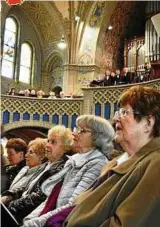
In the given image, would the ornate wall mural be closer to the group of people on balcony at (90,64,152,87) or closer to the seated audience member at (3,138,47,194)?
the group of people on balcony at (90,64,152,87)

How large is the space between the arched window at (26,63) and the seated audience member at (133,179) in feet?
45.8

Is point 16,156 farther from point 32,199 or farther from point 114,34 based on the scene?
point 114,34

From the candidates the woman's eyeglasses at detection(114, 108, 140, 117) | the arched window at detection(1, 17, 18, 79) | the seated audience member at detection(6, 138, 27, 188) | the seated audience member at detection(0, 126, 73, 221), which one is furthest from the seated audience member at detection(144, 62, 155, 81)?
the woman's eyeglasses at detection(114, 108, 140, 117)

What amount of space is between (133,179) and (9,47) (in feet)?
46.6

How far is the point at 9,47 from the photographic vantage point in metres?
15.5

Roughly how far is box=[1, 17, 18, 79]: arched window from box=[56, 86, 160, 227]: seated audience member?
43.6ft

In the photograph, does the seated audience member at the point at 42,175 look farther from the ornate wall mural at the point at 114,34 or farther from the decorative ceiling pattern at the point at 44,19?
the decorative ceiling pattern at the point at 44,19

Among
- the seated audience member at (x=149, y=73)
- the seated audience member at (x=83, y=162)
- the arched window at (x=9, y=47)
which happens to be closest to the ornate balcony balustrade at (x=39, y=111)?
the seated audience member at (x=149, y=73)

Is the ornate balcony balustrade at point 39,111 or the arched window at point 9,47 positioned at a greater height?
the arched window at point 9,47

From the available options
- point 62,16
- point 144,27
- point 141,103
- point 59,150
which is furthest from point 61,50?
point 141,103

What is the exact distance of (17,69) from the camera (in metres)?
15.7

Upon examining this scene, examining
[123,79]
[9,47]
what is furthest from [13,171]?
[9,47]

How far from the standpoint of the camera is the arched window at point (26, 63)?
1595 cm

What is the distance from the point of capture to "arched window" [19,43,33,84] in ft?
52.3
